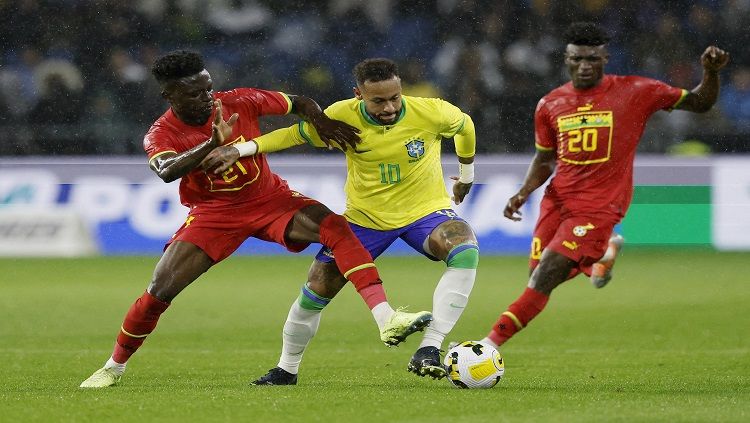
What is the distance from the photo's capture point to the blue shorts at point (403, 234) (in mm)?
6895

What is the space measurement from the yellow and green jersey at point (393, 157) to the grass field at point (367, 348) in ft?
3.03

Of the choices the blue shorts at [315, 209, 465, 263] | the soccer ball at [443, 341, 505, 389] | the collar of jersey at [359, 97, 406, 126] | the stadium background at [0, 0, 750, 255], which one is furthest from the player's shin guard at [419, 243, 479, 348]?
the stadium background at [0, 0, 750, 255]

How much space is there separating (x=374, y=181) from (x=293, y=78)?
31.2ft

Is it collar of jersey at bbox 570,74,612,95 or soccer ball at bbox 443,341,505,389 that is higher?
collar of jersey at bbox 570,74,612,95

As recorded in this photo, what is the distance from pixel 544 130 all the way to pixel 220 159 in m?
2.09

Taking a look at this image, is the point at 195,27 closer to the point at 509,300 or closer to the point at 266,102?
the point at 509,300

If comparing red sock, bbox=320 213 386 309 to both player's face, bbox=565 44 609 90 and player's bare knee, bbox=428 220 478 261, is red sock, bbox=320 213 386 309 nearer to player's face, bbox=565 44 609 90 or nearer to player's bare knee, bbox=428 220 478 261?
player's bare knee, bbox=428 220 478 261

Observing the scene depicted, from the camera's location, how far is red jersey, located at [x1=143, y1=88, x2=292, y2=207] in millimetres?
6965

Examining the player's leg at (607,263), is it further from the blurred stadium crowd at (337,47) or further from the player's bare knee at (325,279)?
the blurred stadium crowd at (337,47)

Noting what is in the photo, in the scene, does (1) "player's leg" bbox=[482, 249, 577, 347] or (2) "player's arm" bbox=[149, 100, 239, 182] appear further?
(1) "player's leg" bbox=[482, 249, 577, 347]

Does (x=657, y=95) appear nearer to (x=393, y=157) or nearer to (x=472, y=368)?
(x=393, y=157)

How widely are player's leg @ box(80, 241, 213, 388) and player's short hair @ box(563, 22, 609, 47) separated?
2.40m

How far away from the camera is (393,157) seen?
22.9ft

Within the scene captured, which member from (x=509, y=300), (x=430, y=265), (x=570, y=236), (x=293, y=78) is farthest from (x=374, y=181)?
(x=293, y=78)
